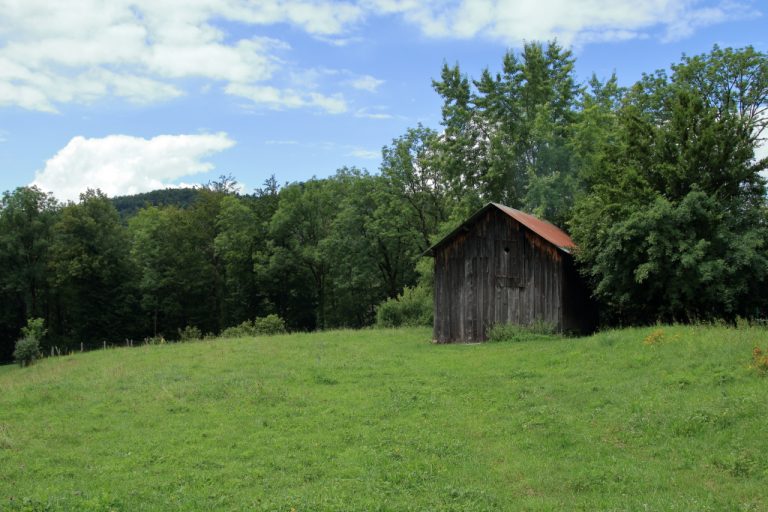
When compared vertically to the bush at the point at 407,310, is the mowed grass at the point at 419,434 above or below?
below

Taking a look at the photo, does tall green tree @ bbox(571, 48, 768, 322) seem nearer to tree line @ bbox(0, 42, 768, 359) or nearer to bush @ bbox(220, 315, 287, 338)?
tree line @ bbox(0, 42, 768, 359)

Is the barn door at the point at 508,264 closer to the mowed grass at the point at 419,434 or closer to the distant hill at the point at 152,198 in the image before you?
the mowed grass at the point at 419,434

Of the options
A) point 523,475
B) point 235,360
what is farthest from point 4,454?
point 235,360

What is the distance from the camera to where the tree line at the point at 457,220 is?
20.9m

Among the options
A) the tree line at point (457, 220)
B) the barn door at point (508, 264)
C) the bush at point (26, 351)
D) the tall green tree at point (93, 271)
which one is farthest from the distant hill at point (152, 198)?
the barn door at point (508, 264)

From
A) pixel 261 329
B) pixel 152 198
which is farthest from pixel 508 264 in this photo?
pixel 152 198

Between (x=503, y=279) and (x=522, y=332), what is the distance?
2.51 m

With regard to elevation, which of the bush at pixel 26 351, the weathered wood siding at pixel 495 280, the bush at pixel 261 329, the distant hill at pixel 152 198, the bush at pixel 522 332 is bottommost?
the bush at pixel 26 351

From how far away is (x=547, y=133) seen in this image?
118 feet

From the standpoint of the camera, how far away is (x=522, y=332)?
78.5 feet

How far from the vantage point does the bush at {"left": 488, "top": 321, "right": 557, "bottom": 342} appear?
76.9 feet

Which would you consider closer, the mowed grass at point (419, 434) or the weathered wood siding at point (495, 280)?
the mowed grass at point (419, 434)

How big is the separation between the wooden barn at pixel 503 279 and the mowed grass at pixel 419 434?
217 inches

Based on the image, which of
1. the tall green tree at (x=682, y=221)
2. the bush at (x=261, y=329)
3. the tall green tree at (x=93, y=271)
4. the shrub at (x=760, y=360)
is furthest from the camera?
the tall green tree at (x=93, y=271)
